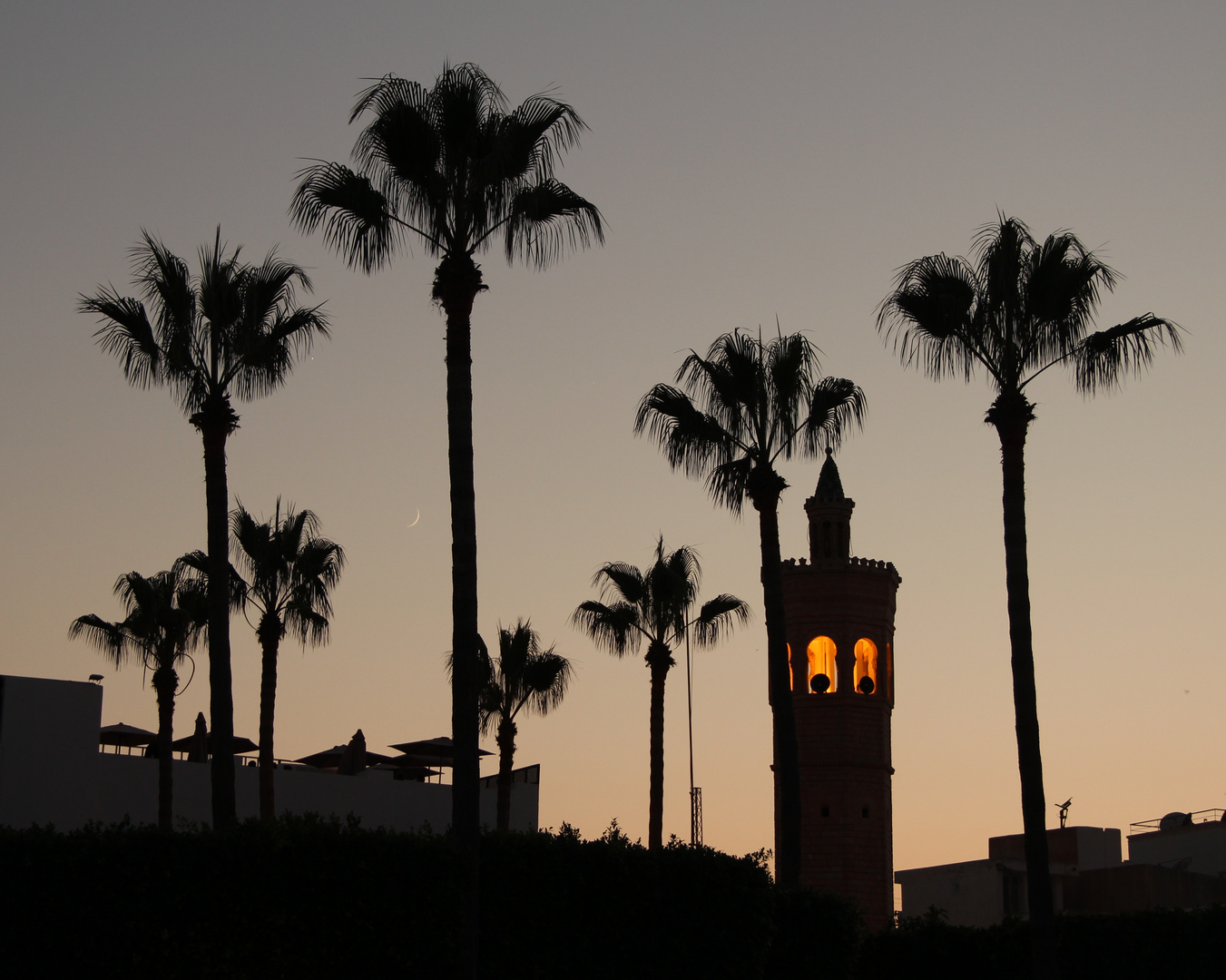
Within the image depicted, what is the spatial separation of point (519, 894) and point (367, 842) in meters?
2.31

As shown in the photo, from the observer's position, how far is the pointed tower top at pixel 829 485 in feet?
192

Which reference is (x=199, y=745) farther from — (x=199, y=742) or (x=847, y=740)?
(x=847, y=740)

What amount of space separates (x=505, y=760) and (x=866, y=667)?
1909 cm

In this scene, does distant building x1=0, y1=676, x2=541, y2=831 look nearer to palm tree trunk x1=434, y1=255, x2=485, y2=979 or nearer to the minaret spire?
palm tree trunk x1=434, y1=255, x2=485, y2=979

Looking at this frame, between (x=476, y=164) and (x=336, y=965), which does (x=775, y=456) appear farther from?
(x=336, y=965)

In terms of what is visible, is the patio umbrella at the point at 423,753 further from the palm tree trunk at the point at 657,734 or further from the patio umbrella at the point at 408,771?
the palm tree trunk at the point at 657,734

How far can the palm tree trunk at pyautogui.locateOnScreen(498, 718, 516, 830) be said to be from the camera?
134 ft

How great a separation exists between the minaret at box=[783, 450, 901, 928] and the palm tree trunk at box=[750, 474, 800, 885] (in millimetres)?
26615

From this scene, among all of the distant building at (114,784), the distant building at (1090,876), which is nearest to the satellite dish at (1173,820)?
the distant building at (1090,876)

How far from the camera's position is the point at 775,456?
26484 millimetres

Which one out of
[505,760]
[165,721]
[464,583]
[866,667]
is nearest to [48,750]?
[165,721]

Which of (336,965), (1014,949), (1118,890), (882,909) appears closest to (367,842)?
(336,965)

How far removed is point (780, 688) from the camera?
2489cm

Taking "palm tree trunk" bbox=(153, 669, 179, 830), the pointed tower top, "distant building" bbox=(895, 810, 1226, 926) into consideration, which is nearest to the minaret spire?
the pointed tower top
